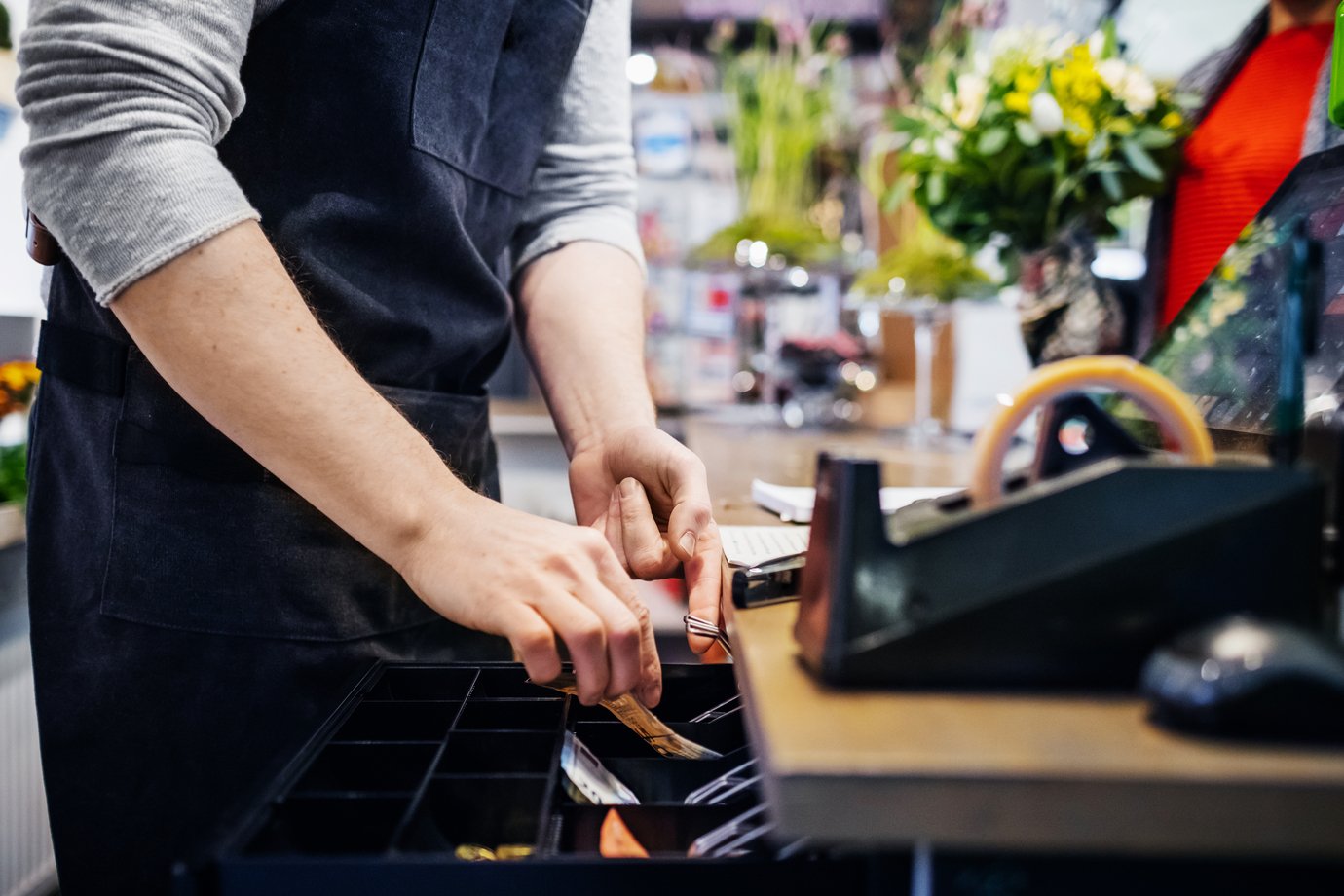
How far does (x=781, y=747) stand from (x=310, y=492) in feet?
1.46

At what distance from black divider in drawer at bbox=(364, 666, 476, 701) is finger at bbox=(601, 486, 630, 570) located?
207 mm

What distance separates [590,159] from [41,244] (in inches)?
26.4

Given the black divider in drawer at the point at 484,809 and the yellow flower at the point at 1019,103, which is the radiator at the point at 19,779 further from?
the yellow flower at the point at 1019,103

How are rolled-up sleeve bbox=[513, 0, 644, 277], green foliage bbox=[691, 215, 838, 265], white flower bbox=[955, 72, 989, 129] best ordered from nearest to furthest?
rolled-up sleeve bbox=[513, 0, 644, 277], white flower bbox=[955, 72, 989, 129], green foliage bbox=[691, 215, 838, 265]

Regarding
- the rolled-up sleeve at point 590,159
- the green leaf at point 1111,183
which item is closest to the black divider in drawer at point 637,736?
the rolled-up sleeve at point 590,159

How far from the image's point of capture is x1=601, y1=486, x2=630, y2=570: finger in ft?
3.24

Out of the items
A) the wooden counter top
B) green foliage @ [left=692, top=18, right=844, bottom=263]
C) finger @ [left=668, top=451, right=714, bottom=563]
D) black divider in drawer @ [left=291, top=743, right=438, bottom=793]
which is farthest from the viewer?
green foliage @ [left=692, top=18, right=844, bottom=263]

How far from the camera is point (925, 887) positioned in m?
0.44

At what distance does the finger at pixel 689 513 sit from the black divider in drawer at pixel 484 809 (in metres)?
0.29

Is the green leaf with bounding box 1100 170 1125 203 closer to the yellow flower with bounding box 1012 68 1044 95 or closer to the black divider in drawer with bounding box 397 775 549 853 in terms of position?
the yellow flower with bounding box 1012 68 1044 95

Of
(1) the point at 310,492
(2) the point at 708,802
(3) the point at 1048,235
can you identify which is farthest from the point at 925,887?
(3) the point at 1048,235

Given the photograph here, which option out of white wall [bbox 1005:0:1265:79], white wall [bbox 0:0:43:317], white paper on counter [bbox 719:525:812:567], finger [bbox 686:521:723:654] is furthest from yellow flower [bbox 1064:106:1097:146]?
white wall [bbox 0:0:43:317]

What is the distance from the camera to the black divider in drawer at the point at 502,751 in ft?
2.20

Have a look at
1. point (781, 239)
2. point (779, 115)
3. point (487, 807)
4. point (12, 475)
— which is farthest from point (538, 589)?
point (779, 115)
